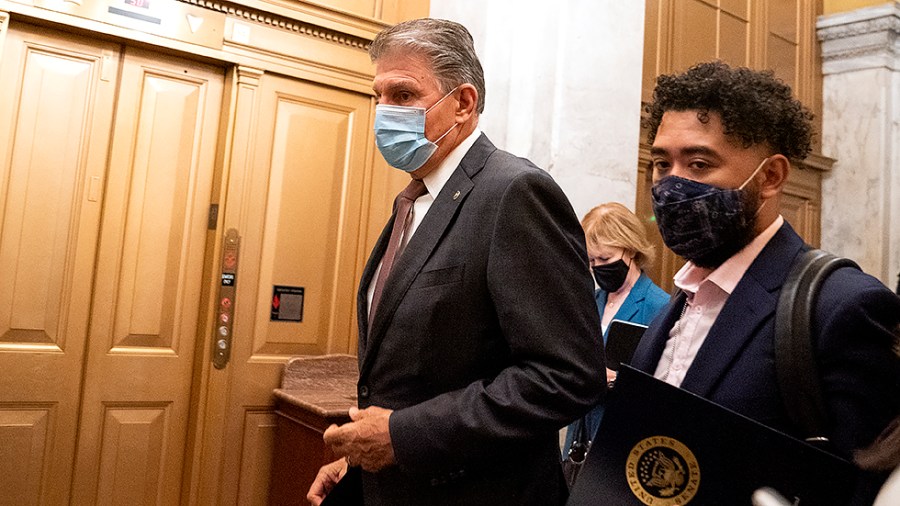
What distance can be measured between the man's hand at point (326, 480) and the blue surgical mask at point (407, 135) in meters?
0.73

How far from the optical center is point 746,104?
1.37m

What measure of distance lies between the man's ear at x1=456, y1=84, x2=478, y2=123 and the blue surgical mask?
21 mm

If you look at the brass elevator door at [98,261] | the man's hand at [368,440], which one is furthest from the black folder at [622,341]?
the brass elevator door at [98,261]

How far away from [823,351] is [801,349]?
0.10 ft

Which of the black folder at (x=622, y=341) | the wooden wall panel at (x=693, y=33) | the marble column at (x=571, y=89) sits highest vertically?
the wooden wall panel at (x=693, y=33)

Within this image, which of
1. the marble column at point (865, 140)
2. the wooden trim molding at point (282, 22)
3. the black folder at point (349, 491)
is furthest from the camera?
the marble column at point (865, 140)

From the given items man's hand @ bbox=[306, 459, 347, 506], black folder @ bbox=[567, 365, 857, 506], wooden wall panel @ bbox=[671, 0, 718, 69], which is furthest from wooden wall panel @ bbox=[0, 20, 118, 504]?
wooden wall panel @ bbox=[671, 0, 718, 69]

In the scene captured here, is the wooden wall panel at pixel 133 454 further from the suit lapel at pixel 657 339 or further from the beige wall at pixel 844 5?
the beige wall at pixel 844 5

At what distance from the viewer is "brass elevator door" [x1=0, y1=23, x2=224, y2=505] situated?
10.5ft

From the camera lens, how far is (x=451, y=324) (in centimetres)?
143

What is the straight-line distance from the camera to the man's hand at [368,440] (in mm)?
1374

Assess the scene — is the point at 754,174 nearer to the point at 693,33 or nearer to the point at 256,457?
the point at 256,457

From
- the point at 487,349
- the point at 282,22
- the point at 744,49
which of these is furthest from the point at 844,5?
the point at 487,349

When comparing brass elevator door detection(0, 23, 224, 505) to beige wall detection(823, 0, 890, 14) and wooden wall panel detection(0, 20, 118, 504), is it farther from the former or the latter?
beige wall detection(823, 0, 890, 14)
